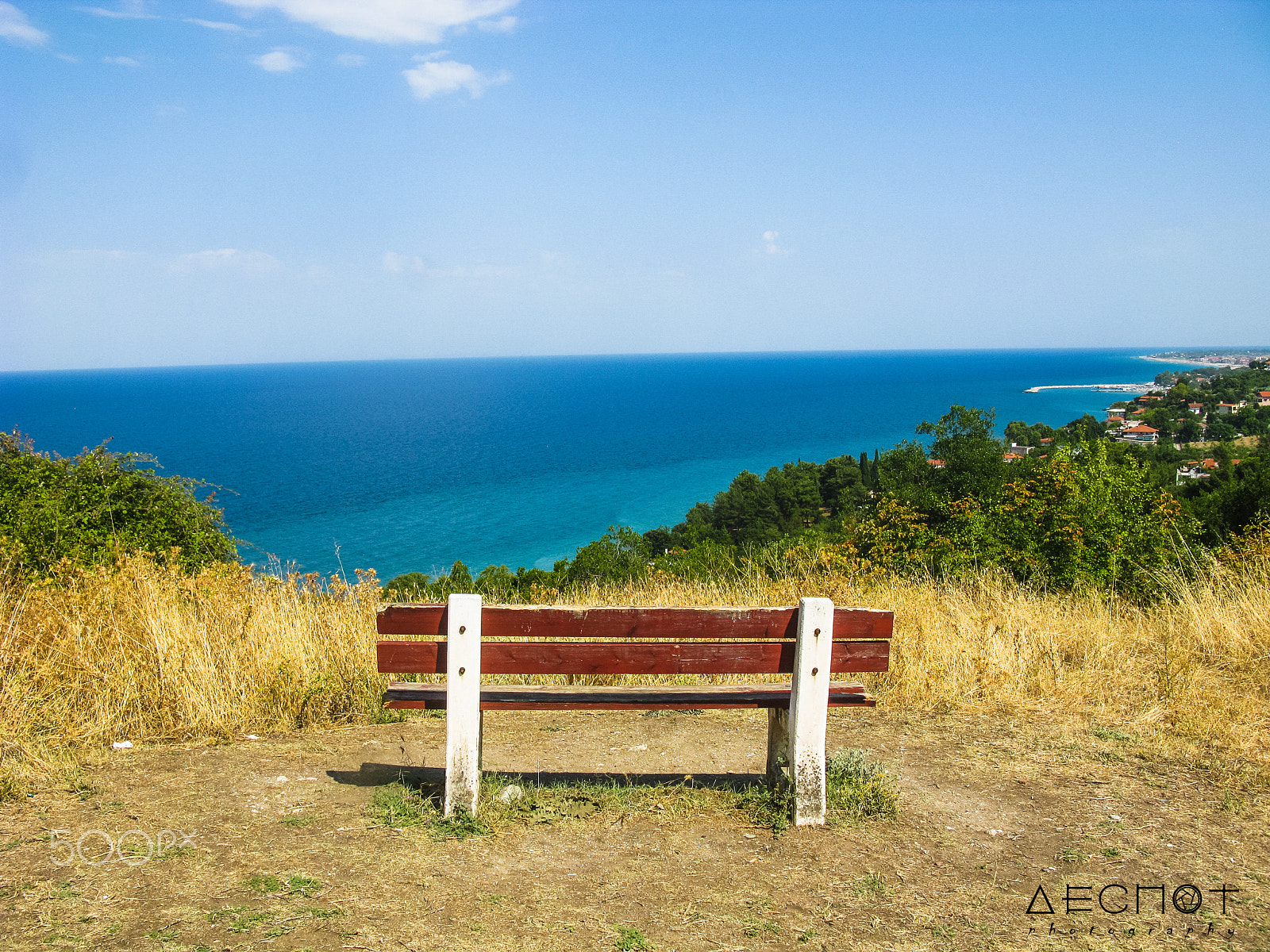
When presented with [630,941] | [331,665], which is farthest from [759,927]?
[331,665]

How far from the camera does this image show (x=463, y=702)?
145 inches

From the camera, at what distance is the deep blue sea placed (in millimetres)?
56750

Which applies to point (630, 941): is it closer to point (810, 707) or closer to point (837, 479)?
point (810, 707)

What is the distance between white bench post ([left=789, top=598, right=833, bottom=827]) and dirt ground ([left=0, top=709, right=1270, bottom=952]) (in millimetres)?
152

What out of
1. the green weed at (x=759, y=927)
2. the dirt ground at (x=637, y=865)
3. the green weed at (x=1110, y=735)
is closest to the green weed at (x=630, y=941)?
the dirt ground at (x=637, y=865)

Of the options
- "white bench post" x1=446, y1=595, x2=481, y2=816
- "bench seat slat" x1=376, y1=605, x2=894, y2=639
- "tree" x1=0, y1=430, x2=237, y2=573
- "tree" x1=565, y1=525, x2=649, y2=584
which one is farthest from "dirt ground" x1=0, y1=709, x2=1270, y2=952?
"tree" x1=565, y1=525, x2=649, y2=584

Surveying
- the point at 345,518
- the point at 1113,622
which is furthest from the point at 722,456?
the point at 1113,622

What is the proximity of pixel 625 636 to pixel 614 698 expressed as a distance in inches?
15.1

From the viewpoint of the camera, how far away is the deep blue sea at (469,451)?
186 feet

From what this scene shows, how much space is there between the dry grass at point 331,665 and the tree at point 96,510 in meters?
3.45

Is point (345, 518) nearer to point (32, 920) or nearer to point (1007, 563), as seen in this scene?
point (1007, 563)

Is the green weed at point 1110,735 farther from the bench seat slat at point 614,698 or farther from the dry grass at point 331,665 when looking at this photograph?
the bench seat slat at point 614,698

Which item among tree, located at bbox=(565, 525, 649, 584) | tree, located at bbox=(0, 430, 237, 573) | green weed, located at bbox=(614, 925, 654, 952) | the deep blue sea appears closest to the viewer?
green weed, located at bbox=(614, 925, 654, 952)

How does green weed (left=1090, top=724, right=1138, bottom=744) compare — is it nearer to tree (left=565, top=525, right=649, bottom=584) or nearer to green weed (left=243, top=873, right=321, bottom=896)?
green weed (left=243, top=873, right=321, bottom=896)
